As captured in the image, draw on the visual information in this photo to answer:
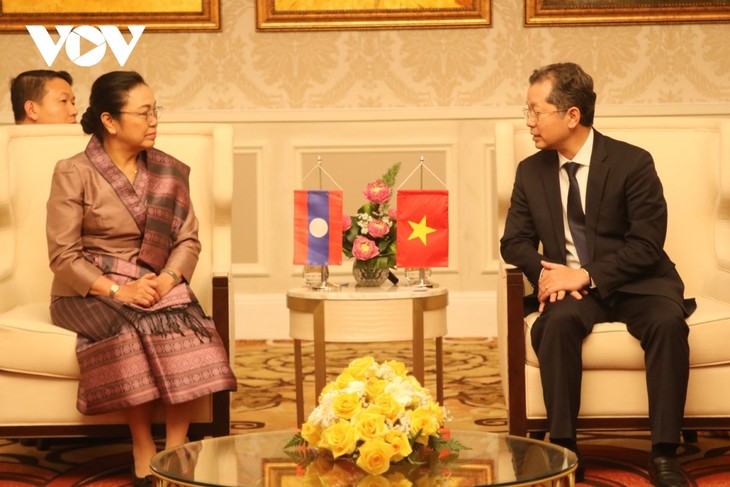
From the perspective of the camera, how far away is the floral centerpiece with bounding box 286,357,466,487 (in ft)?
7.72

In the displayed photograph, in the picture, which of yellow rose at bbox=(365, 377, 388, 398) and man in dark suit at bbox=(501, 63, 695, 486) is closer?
yellow rose at bbox=(365, 377, 388, 398)

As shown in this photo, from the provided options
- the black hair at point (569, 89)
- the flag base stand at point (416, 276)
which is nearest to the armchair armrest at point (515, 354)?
the flag base stand at point (416, 276)

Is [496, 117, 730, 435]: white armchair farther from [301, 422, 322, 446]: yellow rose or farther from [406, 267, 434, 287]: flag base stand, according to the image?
[301, 422, 322, 446]: yellow rose

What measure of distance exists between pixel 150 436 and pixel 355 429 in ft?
4.51

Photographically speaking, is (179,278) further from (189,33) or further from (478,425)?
(189,33)

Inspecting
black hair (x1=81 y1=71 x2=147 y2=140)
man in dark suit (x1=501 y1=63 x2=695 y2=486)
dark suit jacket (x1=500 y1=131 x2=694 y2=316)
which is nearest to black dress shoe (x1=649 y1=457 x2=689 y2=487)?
man in dark suit (x1=501 y1=63 x2=695 y2=486)

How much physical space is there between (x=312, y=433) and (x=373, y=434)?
0.60ft

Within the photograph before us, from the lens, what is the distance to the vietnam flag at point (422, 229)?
410 cm

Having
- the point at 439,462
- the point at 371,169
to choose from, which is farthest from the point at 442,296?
the point at 371,169

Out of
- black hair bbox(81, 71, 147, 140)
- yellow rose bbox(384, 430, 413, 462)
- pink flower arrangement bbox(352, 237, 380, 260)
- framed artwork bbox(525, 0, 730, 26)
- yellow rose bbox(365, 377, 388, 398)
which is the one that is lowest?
yellow rose bbox(384, 430, 413, 462)

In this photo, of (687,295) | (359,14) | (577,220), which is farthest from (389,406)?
(359,14)

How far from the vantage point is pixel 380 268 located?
13.7 ft

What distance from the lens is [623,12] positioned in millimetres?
6449

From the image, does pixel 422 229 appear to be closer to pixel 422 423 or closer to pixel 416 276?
pixel 416 276
